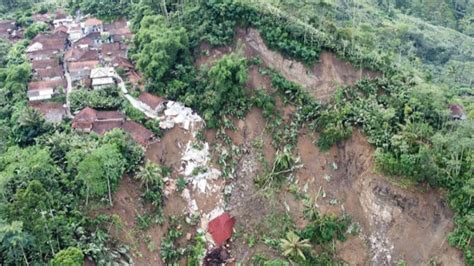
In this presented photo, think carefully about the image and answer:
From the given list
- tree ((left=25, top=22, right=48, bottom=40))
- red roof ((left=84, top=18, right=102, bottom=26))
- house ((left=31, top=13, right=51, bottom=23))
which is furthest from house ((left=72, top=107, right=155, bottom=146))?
house ((left=31, top=13, right=51, bottom=23))

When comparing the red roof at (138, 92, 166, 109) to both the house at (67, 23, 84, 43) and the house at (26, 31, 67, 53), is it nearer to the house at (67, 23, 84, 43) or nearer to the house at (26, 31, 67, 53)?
the house at (26, 31, 67, 53)

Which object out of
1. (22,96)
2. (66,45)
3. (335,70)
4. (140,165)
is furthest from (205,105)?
(66,45)

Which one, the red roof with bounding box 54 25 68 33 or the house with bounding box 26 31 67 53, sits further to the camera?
the red roof with bounding box 54 25 68 33

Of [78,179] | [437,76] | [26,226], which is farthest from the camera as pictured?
[437,76]

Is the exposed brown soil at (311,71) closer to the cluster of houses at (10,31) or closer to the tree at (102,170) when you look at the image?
the tree at (102,170)

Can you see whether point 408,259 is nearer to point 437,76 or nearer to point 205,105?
point 205,105

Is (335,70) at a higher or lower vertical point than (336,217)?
higher
